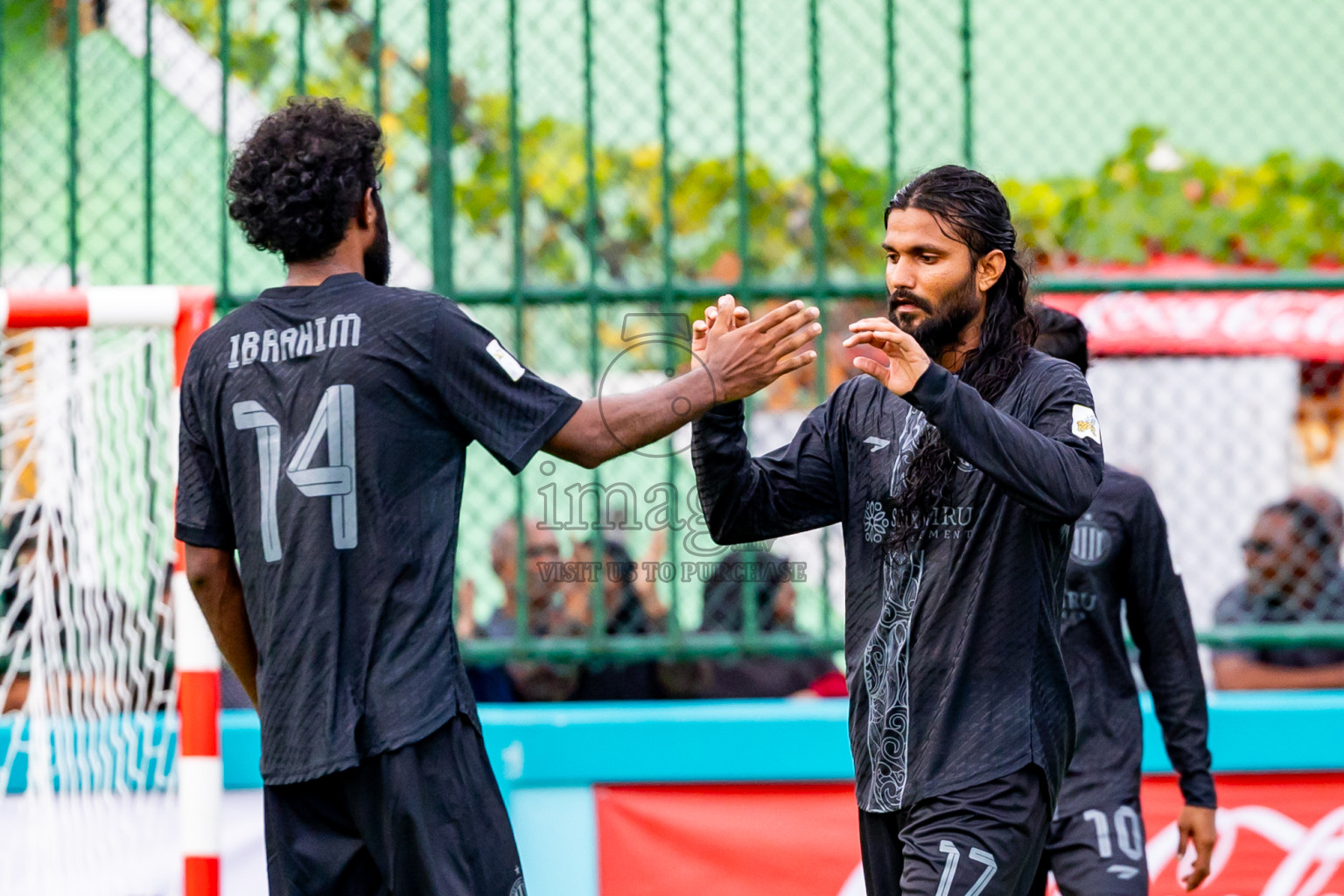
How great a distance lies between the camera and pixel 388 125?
16.9ft

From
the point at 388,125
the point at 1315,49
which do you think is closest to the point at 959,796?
the point at 388,125

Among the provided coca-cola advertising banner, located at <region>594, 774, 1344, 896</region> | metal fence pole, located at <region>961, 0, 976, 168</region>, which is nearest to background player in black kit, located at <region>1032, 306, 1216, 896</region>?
coca-cola advertising banner, located at <region>594, 774, 1344, 896</region>

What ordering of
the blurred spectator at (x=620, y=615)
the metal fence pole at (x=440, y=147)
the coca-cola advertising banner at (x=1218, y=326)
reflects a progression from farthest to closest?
1. the coca-cola advertising banner at (x=1218, y=326)
2. the blurred spectator at (x=620, y=615)
3. the metal fence pole at (x=440, y=147)

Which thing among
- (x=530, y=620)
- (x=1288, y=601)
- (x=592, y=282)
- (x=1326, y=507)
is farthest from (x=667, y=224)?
(x=1326, y=507)

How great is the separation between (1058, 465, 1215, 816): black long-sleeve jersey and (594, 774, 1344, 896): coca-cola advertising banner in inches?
32.8

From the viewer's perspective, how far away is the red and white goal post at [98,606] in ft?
13.0

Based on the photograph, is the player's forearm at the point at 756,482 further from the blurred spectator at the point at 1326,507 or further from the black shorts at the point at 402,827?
the blurred spectator at the point at 1326,507

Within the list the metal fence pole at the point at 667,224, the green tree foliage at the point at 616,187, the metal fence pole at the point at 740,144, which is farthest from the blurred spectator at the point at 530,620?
the metal fence pole at the point at 740,144

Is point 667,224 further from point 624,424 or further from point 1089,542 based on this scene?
point 624,424

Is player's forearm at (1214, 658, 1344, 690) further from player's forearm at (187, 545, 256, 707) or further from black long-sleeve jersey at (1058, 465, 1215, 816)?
player's forearm at (187, 545, 256, 707)

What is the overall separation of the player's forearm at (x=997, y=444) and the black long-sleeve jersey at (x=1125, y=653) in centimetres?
125

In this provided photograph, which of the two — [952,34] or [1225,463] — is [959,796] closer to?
[952,34]

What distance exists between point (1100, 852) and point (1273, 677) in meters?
1.77

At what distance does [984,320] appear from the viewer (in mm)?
3092
